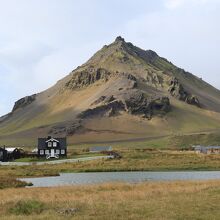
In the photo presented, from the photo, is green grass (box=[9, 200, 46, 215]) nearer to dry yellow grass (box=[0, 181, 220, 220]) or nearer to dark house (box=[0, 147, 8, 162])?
dry yellow grass (box=[0, 181, 220, 220])

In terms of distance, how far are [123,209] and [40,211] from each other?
4.87m

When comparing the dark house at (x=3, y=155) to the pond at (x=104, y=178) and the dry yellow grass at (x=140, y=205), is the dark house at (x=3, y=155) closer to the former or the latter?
the pond at (x=104, y=178)

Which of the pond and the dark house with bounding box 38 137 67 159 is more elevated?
the dark house with bounding box 38 137 67 159

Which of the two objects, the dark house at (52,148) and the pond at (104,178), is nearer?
the pond at (104,178)

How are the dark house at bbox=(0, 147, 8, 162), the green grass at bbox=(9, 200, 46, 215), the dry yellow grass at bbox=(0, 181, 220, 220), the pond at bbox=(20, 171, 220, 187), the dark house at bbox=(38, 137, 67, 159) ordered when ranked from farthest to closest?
the dark house at bbox=(38, 137, 67, 159) → the dark house at bbox=(0, 147, 8, 162) → the pond at bbox=(20, 171, 220, 187) → the green grass at bbox=(9, 200, 46, 215) → the dry yellow grass at bbox=(0, 181, 220, 220)

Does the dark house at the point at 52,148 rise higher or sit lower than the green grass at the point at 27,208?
higher

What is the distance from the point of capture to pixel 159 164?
101 m

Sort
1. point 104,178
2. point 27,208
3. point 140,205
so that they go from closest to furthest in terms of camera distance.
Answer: point 27,208 < point 140,205 < point 104,178

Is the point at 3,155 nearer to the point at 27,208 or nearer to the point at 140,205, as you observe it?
the point at 27,208

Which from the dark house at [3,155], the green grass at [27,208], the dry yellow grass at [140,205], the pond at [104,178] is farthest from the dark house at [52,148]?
the green grass at [27,208]

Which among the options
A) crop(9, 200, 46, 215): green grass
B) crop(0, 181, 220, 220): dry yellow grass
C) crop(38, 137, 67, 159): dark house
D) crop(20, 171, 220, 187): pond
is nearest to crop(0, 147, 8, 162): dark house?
crop(38, 137, 67, 159): dark house

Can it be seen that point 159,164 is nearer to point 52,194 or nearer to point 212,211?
point 52,194

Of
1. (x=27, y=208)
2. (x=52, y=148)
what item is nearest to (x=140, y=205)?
(x=27, y=208)

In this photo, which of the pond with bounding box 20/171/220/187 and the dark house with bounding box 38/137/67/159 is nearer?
the pond with bounding box 20/171/220/187
